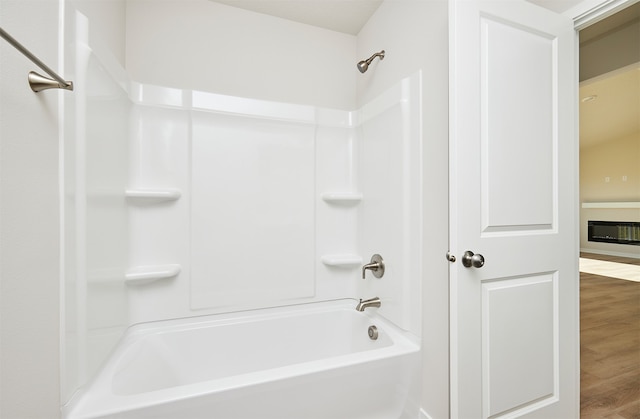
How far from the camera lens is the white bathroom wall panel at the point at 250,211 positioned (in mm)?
1752

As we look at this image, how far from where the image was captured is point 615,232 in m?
6.46

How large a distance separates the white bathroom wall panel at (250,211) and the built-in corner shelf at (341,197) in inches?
4.5

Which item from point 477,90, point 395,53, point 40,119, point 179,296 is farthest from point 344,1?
point 179,296

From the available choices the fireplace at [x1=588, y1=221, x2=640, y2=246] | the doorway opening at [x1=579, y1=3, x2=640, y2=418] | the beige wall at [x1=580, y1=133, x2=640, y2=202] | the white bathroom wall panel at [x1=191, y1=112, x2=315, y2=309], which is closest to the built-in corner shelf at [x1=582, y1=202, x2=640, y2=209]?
the doorway opening at [x1=579, y1=3, x2=640, y2=418]

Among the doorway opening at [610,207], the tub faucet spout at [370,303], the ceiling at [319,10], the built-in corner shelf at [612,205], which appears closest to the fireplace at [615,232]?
the doorway opening at [610,207]

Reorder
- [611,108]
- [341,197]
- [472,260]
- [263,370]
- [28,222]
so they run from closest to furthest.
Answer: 1. [28,222]
2. [472,260]
3. [263,370]
4. [341,197]
5. [611,108]

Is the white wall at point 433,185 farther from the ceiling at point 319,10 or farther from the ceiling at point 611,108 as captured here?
the ceiling at point 611,108

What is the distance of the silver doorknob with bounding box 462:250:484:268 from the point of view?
3.53 ft

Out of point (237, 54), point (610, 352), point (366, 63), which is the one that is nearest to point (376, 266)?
point (366, 63)

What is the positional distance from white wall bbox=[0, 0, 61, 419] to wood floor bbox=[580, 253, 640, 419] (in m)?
2.55

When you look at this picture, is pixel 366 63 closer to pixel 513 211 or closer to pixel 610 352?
pixel 513 211

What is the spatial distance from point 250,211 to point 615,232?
878 centimetres

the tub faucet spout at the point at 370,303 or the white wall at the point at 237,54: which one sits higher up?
the white wall at the point at 237,54

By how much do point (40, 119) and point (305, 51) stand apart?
1.71 meters
